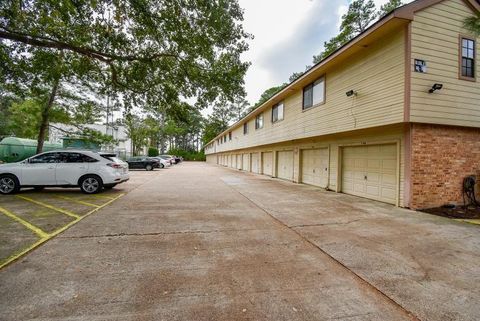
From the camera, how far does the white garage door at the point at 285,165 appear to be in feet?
49.9

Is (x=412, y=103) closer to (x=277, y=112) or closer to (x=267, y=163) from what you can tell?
(x=277, y=112)

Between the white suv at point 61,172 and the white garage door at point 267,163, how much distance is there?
1218cm

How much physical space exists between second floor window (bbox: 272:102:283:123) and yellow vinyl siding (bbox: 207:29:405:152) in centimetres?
255

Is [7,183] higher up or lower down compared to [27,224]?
higher up

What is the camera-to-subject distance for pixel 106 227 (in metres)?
4.91

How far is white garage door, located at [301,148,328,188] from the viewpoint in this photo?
38.0 ft

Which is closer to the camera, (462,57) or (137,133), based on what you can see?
(462,57)

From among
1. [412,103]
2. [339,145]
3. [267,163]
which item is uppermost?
[412,103]

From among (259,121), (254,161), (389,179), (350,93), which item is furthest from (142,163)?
(389,179)

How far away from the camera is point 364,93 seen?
25.9 feet

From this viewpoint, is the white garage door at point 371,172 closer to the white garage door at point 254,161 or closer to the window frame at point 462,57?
the window frame at point 462,57

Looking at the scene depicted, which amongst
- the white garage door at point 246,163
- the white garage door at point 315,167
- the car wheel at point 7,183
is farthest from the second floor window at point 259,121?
the car wheel at point 7,183

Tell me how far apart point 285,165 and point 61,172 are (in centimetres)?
1222

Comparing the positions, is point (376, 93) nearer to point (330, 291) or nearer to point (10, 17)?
point (330, 291)
